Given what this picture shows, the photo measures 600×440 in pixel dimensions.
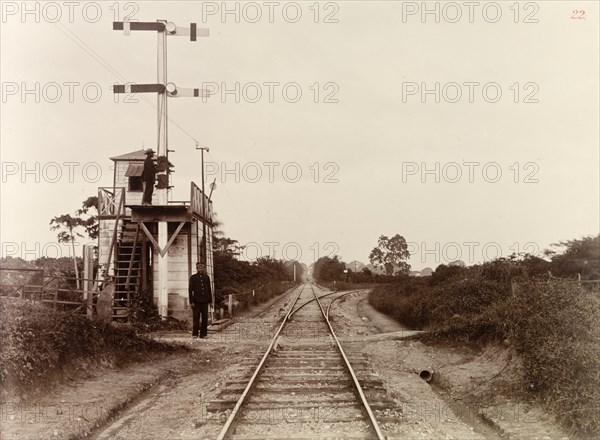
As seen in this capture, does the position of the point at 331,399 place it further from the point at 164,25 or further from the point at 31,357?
the point at 164,25

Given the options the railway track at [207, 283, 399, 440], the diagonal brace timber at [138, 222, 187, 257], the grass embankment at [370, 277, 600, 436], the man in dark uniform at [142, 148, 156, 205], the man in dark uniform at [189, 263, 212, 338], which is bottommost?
the railway track at [207, 283, 399, 440]

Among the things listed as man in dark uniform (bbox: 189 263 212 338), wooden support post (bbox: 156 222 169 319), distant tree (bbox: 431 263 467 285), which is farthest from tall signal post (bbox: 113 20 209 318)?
distant tree (bbox: 431 263 467 285)

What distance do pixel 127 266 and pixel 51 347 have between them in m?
10.7

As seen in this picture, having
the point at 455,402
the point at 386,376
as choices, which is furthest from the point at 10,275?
the point at 455,402

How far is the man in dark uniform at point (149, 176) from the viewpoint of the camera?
17828 millimetres

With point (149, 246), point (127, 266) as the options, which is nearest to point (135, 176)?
point (149, 246)

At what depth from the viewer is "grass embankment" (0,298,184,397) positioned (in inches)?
310

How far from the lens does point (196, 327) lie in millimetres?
14750

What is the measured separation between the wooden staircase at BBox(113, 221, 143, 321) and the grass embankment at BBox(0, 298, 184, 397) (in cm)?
→ 582

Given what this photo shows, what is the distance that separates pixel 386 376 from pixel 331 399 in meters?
3.01

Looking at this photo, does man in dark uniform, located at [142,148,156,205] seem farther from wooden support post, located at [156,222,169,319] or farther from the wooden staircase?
wooden support post, located at [156,222,169,319]

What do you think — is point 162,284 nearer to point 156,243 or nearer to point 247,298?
point 156,243

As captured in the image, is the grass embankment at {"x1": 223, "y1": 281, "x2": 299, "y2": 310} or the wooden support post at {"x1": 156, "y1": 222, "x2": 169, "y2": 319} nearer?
the wooden support post at {"x1": 156, "y1": 222, "x2": 169, "y2": 319}

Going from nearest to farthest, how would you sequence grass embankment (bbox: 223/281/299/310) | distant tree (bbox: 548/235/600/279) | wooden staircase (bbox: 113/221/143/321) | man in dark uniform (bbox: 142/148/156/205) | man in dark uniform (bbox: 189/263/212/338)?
man in dark uniform (bbox: 189/263/212/338) → man in dark uniform (bbox: 142/148/156/205) → wooden staircase (bbox: 113/221/143/321) → distant tree (bbox: 548/235/600/279) → grass embankment (bbox: 223/281/299/310)
